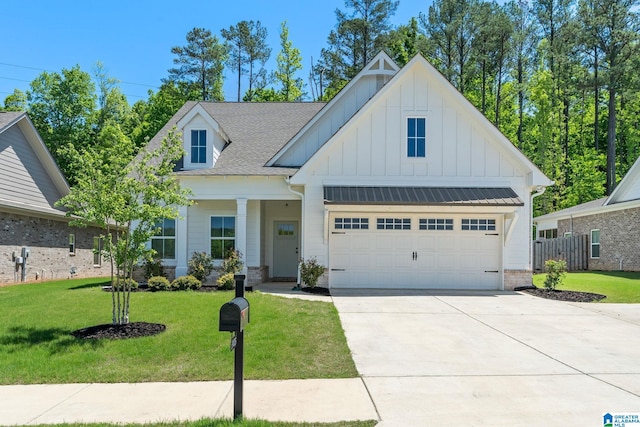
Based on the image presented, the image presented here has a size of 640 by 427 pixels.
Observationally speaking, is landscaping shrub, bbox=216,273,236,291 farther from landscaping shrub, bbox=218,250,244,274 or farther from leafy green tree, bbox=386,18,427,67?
leafy green tree, bbox=386,18,427,67

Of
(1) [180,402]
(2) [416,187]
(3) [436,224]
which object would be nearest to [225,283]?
(2) [416,187]

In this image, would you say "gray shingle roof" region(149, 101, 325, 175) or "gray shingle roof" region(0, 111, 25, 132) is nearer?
"gray shingle roof" region(149, 101, 325, 175)

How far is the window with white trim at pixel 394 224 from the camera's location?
15.4 m

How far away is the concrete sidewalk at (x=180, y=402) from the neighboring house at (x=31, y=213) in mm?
12351

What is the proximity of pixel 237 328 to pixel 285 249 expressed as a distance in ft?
46.5

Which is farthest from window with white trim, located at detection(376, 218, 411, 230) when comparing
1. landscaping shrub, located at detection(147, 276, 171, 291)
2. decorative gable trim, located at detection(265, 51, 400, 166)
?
landscaping shrub, located at detection(147, 276, 171, 291)

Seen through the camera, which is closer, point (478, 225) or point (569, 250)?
point (478, 225)

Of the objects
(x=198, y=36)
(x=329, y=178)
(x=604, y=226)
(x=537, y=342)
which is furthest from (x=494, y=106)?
(x=537, y=342)

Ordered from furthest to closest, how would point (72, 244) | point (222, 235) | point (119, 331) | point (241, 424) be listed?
point (72, 244), point (222, 235), point (119, 331), point (241, 424)

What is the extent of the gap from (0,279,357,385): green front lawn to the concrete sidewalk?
0.31m

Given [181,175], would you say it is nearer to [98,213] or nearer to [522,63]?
[98,213]

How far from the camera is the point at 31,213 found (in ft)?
61.7

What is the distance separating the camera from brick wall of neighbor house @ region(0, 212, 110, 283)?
57.5ft

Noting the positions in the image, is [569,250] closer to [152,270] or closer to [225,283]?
[225,283]
